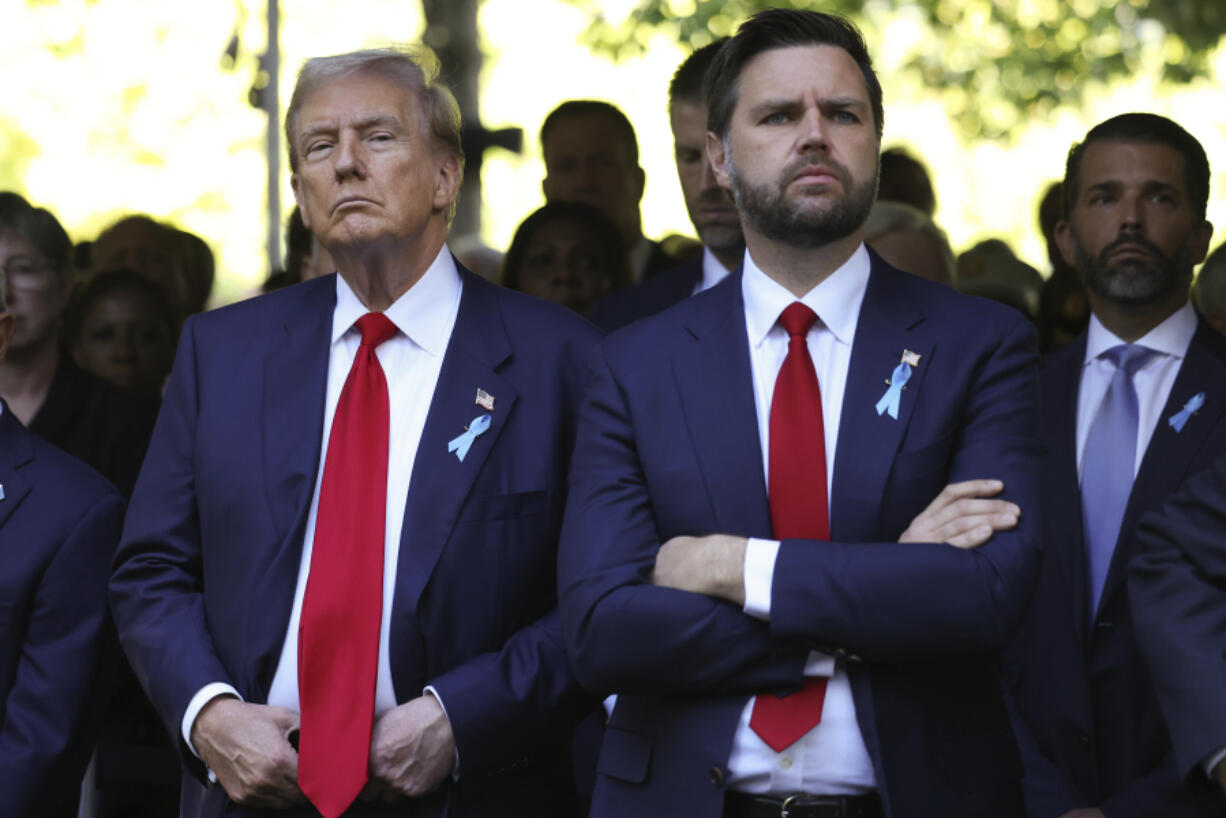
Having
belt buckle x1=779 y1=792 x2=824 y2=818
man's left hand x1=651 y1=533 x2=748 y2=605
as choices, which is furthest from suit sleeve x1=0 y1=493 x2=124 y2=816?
belt buckle x1=779 y1=792 x2=824 y2=818

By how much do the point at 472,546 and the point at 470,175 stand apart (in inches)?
250

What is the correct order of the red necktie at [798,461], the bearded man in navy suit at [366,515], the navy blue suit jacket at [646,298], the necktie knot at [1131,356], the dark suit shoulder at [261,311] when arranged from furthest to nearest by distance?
the navy blue suit jacket at [646,298] → the necktie knot at [1131,356] → the dark suit shoulder at [261,311] → the bearded man in navy suit at [366,515] → the red necktie at [798,461]

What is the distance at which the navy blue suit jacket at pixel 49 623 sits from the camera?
3.96m

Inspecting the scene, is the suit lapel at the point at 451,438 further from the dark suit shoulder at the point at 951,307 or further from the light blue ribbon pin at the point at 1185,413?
the light blue ribbon pin at the point at 1185,413

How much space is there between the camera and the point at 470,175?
9734 mm

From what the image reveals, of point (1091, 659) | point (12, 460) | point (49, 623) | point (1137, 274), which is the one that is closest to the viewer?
point (49, 623)

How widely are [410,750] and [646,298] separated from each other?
2.10 meters

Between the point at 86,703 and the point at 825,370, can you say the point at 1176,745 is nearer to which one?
the point at 825,370

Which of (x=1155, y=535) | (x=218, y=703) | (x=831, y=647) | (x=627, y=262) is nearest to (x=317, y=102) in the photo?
(x=218, y=703)

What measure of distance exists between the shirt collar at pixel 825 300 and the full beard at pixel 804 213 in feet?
0.26

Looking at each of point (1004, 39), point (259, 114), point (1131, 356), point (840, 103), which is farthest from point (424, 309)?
point (259, 114)

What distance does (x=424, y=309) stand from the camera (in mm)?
3828

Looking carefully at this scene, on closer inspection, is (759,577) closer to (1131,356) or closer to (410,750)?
(410,750)

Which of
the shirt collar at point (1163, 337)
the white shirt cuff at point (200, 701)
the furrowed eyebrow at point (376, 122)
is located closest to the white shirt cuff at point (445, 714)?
the white shirt cuff at point (200, 701)
